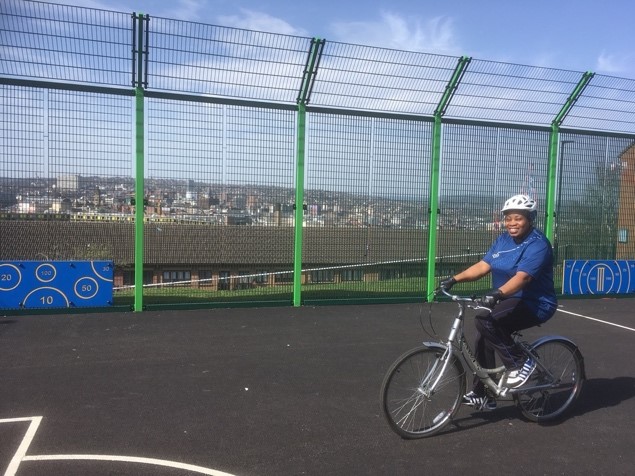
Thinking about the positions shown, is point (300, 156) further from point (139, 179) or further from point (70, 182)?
point (70, 182)

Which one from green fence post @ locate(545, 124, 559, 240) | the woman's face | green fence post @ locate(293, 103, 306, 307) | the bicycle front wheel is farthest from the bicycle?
green fence post @ locate(545, 124, 559, 240)

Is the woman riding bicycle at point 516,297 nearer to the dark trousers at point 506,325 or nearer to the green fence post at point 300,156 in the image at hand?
the dark trousers at point 506,325

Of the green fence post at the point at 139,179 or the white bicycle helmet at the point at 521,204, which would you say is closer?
the white bicycle helmet at the point at 521,204

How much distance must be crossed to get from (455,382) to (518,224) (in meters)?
1.33

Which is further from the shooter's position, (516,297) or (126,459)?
(516,297)

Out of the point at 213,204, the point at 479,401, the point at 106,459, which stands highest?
the point at 213,204

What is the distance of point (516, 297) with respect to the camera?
14.8 feet

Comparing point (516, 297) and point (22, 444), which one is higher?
point (516, 297)

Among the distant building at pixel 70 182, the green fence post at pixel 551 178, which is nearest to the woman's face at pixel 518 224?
the distant building at pixel 70 182

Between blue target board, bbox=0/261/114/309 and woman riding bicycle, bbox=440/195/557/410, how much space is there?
5.78 metres

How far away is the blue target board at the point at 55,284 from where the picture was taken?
8188 mm

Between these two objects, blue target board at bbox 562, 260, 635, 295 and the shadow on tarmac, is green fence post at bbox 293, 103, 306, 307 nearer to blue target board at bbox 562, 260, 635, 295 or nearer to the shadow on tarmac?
the shadow on tarmac

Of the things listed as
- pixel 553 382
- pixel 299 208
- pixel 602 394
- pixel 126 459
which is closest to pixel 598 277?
pixel 299 208

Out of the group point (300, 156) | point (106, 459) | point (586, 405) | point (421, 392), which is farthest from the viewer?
point (300, 156)
